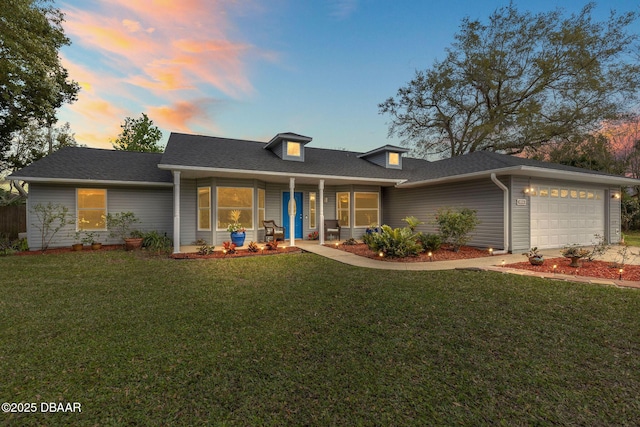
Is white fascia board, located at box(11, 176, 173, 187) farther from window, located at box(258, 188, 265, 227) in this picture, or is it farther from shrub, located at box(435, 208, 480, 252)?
shrub, located at box(435, 208, 480, 252)

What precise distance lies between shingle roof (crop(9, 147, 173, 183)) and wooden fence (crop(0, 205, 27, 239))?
360 cm

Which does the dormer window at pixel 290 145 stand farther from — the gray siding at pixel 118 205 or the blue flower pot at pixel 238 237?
the gray siding at pixel 118 205

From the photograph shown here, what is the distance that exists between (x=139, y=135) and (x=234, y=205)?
2144 cm

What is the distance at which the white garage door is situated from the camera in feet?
30.1

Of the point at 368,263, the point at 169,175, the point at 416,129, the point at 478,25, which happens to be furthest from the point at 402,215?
the point at 478,25

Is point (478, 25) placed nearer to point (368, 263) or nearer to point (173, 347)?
point (368, 263)

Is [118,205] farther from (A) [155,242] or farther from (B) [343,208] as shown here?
(B) [343,208]

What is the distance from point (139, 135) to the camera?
25828 mm

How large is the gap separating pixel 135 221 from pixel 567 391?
40.7 feet

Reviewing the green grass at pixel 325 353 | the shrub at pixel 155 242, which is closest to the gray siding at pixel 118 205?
the shrub at pixel 155 242

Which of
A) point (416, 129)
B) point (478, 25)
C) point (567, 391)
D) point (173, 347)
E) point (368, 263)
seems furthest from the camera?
point (416, 129)

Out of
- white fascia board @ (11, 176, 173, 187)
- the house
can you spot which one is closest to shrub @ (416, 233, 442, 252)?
the house

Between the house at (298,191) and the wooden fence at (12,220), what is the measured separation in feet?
11.9

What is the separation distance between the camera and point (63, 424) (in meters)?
1.85
